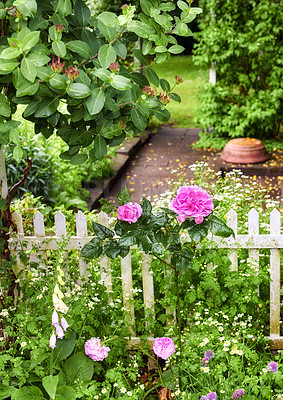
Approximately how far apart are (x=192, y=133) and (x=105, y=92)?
7.58 m

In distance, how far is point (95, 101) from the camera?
1969mm

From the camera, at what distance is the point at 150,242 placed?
98.3 inches

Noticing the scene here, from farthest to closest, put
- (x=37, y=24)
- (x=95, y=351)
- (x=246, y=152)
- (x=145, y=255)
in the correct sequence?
(x=246, y=152) < (x=145, y=255) < (x=95, y=351) < (x=37, y=24)

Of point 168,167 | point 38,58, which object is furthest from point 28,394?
point 168,167

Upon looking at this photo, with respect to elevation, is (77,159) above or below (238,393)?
above

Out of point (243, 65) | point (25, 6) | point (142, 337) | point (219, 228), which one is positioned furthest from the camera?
point (243, 65)

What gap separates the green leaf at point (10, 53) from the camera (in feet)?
5.83

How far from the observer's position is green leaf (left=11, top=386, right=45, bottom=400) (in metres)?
2.37

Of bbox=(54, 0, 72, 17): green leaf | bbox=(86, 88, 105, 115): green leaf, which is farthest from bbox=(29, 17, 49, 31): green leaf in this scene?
bbox=(86, 88, 105, 115): green leaf

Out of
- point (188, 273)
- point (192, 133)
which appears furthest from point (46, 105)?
point (192, 133)

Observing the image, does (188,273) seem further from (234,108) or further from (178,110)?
(178,110)

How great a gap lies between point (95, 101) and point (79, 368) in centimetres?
141

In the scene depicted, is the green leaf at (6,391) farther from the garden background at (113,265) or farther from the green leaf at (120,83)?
the green leaf at (120,83)

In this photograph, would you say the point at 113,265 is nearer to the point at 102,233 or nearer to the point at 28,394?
the point at 102,233
